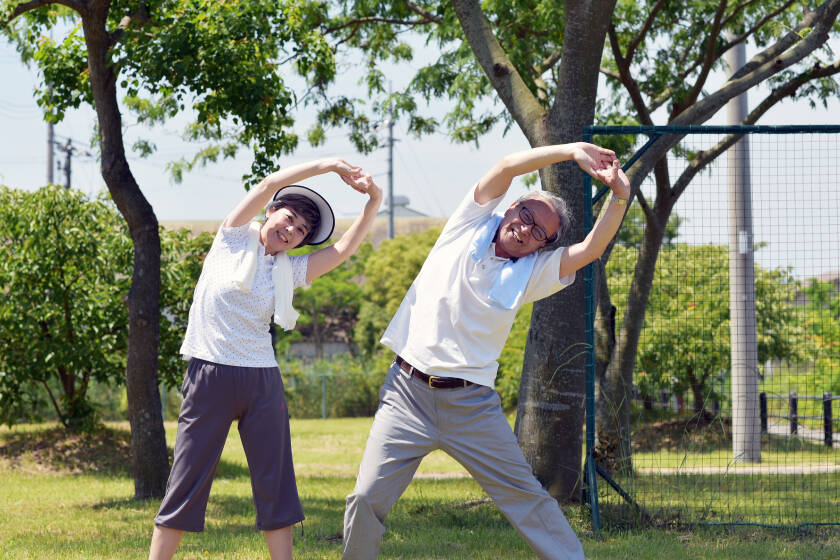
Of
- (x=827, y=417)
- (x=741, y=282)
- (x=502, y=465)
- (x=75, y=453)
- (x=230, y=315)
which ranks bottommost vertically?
(x=75, y=453)

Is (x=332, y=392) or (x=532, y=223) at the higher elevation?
(x=532, y=223)

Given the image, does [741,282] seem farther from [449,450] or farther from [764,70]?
[449,450]

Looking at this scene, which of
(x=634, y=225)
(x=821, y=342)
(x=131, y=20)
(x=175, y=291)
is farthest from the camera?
(x=821, y=342)

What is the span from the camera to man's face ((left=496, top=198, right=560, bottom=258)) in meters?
3.81

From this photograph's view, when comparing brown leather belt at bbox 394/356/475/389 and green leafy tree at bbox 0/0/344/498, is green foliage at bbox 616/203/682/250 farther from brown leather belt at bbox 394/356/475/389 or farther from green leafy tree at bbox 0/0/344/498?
brown leather belt at bbox 394/356/475/389

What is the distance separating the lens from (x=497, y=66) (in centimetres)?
760

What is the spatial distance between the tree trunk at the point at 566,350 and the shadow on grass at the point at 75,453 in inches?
204

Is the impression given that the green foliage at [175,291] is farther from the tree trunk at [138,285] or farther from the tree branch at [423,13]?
the tree branch at [423,13]

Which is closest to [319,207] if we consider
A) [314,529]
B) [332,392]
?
[314,529]

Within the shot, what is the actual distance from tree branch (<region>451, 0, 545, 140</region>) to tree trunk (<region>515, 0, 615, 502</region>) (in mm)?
413

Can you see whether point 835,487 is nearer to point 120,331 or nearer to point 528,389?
point 528,389

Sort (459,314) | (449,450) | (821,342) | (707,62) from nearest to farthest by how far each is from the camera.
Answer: (459,314)
(449,450)
(707,62)
(821,342)

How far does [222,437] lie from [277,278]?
2.41 feet

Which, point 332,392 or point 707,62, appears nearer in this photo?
point 707,62
